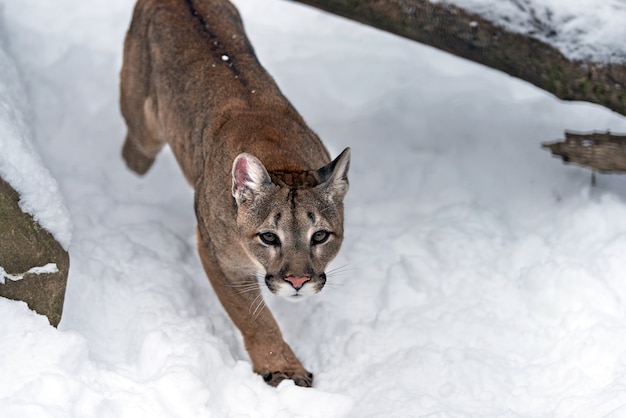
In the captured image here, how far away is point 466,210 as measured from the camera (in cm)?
693

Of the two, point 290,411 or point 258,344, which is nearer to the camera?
point 290,411

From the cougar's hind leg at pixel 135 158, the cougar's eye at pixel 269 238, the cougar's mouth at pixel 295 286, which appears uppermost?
the cougar's eye at pixel 269 238

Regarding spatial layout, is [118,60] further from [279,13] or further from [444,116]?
[444,116]

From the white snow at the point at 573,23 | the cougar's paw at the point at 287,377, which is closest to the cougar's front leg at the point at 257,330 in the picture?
the cougar's paw at the point at 287,377

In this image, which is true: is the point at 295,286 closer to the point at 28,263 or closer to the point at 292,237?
the point at 292,237

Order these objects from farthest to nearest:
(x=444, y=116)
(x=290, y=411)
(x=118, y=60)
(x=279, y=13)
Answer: (x=279, y=13) < (x=118, y=60) < (x=444, y=116) < (x=290, y=411)

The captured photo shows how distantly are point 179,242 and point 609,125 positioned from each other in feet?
11.1

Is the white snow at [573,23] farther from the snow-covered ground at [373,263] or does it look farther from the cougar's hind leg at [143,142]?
the cougar's hind leg at [143,142]

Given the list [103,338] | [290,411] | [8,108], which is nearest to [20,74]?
[8,108]

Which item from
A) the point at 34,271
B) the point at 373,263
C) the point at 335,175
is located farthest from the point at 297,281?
the point at 373,263

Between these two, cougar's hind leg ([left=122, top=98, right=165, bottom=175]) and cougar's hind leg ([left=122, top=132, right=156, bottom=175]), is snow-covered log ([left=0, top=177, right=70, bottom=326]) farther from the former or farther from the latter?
cougar's hind leg ([left=122, top=132, right=156, bottom=175])

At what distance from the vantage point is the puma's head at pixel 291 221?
16.7 ft

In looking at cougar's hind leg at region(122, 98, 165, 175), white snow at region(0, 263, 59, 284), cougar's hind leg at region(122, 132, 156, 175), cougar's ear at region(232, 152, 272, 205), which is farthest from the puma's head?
cougar's hind leg at region(122, 132, 156, 175)

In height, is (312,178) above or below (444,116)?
above
